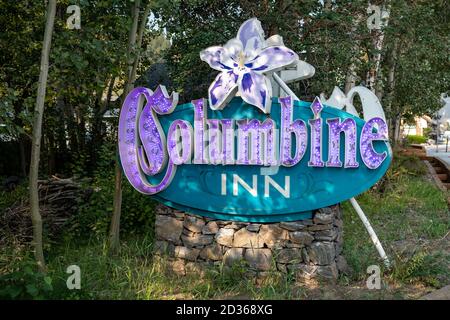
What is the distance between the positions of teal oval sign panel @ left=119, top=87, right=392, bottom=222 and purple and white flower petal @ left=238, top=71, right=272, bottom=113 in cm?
13

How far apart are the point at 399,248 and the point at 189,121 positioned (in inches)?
121

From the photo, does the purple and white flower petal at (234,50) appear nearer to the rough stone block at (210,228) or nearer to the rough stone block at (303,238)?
the rough stone block at (210,228)

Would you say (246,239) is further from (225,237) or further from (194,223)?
(194,223)

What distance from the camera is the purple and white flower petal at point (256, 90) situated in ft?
16.7

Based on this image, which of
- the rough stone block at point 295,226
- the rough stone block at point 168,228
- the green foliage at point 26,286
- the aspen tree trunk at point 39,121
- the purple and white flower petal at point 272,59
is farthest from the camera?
the rough stone block at point 168,228

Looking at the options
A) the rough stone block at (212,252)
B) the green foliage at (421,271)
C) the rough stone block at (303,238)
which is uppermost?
the rough stone block at (303,238)

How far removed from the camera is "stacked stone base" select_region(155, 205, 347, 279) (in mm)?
5074

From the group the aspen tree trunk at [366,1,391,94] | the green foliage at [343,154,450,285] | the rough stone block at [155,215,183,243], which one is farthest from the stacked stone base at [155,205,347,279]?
the aspen tree trunk at [366,1,391,94]

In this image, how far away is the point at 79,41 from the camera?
229 inches

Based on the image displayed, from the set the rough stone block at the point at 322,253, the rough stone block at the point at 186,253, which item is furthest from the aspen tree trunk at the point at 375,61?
the rough stone block at the point at 186,253

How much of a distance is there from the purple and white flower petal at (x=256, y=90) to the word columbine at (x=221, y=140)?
164mm

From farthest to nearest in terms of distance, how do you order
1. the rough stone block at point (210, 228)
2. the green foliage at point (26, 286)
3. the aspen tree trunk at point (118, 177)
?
the aspen tree trunk at point (118, 177), the rough stone block at point (210, 228), the green foliage at point (26, 286)

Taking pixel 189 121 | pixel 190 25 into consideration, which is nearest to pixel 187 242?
pixel 189 121

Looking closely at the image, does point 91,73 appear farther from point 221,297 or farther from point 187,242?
point 221,297
